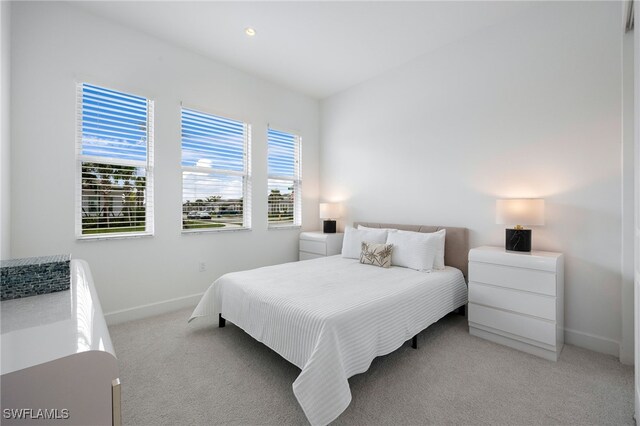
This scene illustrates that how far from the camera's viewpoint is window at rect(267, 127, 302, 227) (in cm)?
428

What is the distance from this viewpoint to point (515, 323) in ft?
7.86

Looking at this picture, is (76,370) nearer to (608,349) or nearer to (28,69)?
(28,69)

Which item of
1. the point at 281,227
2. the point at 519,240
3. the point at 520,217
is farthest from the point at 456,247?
the point at 281,227

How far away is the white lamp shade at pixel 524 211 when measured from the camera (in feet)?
8.18

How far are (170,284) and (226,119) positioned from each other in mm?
2168

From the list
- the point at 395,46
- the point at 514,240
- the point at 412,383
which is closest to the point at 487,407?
the point at 412,383

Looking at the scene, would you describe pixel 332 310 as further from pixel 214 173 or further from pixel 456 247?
pixel 214 173

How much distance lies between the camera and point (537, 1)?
2607mm

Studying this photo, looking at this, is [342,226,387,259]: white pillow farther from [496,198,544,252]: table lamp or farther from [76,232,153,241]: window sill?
[76,232,153,241]: window sill

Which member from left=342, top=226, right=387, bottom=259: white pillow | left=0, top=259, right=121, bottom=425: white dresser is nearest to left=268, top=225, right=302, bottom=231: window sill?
left=342, top=226, right=387, bottom=259: white pillow

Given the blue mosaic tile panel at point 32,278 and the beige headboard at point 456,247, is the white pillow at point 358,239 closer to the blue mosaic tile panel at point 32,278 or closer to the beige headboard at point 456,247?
the beige headboard at point 456,247

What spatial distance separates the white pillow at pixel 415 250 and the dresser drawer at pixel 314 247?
4.03 feet

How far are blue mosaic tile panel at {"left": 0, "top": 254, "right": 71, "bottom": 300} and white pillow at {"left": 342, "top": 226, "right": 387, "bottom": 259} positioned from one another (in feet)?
9.04

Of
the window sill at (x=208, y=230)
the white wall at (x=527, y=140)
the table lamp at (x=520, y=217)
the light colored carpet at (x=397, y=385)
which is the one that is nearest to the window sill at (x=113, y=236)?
the window sill at (x=208, y=230)
